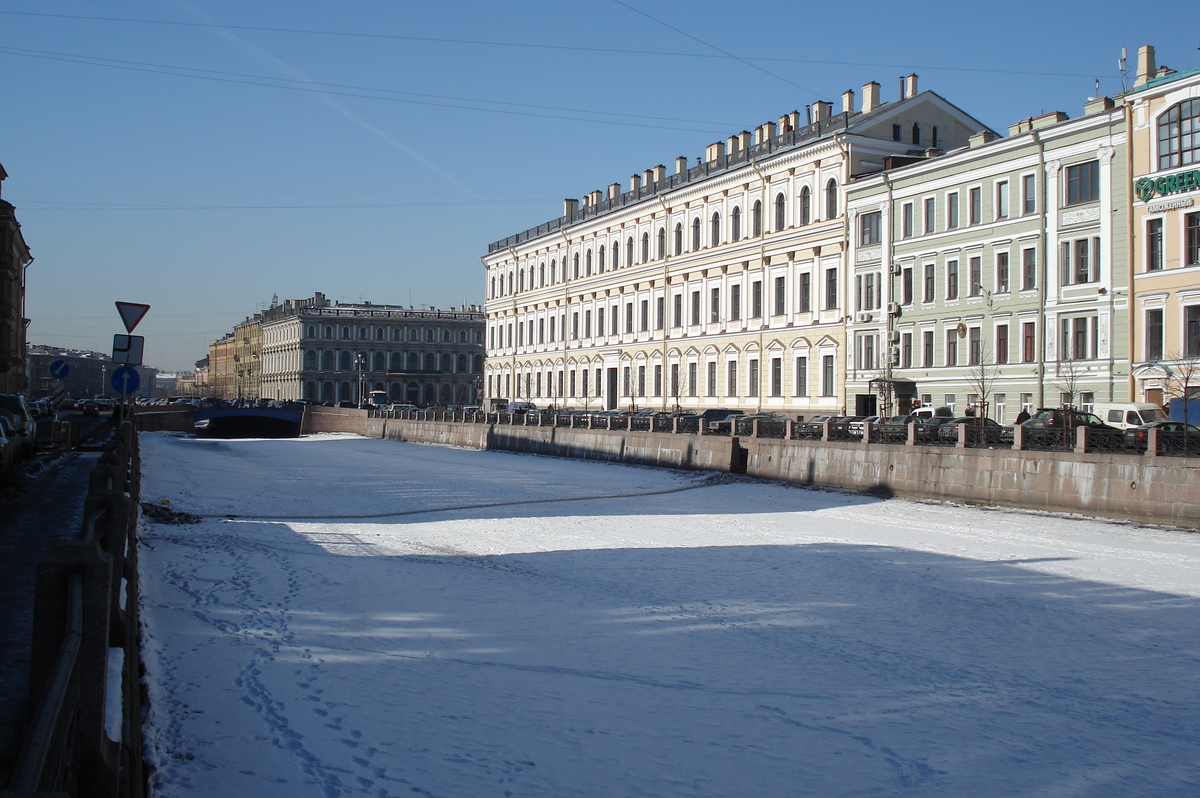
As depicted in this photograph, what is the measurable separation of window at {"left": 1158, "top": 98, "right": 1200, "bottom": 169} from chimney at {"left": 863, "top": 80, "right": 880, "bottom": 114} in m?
17.7

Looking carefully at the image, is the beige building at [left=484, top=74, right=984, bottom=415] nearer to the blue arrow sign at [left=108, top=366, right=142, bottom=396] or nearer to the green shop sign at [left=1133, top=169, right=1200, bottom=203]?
the green shop sign at [left=1133, top=169, right=1200, bottom=203]

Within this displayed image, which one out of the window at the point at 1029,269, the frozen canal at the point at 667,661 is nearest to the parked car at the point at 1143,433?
the frozen canal at the point at 667,661

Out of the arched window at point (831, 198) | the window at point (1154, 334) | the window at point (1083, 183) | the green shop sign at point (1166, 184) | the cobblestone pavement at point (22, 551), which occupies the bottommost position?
the cobblestone pavement at point (22, 551)

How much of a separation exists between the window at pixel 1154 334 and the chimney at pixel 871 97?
65.2ft

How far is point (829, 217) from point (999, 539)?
28042mm

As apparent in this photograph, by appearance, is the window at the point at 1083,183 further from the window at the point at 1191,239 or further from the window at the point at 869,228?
the window at the point at 869,228

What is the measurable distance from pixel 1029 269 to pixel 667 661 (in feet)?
101

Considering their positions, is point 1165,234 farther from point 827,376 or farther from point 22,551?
point 22,551

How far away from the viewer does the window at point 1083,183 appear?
33431 millimetres

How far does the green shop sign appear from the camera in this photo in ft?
98.0

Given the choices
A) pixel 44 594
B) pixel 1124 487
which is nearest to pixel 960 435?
pixel 1124 487

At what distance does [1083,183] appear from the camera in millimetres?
33875

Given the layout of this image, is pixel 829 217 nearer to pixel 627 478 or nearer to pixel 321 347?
pixel 627 478

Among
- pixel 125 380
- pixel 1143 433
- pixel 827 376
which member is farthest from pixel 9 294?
pixel 1143 433
